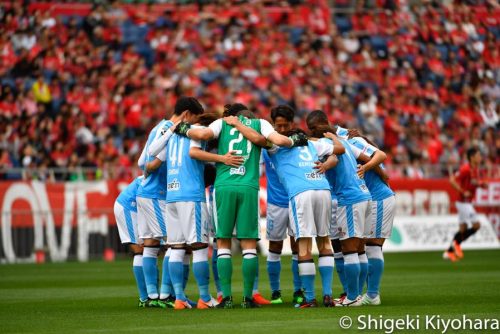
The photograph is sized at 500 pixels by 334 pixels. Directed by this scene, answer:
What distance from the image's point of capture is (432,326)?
35.1 feet

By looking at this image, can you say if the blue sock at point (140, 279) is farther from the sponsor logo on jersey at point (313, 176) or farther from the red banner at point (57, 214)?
the red banner at point (57, 214)

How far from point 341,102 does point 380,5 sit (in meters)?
6.46

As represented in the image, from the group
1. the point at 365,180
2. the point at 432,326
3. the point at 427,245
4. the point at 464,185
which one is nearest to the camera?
the point at 432,326

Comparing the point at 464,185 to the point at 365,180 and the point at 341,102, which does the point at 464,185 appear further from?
the point at 365,180

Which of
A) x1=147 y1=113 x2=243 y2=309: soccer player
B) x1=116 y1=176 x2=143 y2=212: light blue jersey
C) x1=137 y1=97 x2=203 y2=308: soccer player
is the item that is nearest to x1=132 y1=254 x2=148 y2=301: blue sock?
x1=137 y1=97 x2=203 y2=308: soccer player

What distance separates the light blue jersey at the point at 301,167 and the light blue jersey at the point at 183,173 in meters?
0.96

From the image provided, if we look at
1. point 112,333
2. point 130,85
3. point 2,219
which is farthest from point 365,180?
point 130,85

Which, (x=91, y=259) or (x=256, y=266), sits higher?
(x=256, y=266)

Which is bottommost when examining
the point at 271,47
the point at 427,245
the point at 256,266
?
the point at 427,245

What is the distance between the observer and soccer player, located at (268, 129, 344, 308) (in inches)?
524

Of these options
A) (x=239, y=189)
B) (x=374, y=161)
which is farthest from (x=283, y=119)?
(x=374, y=161)

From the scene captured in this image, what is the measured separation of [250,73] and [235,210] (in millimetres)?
21186

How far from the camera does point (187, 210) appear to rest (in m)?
13.3

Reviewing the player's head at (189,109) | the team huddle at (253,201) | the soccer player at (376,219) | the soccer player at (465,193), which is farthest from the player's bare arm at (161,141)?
the soccer player at (465,193)
